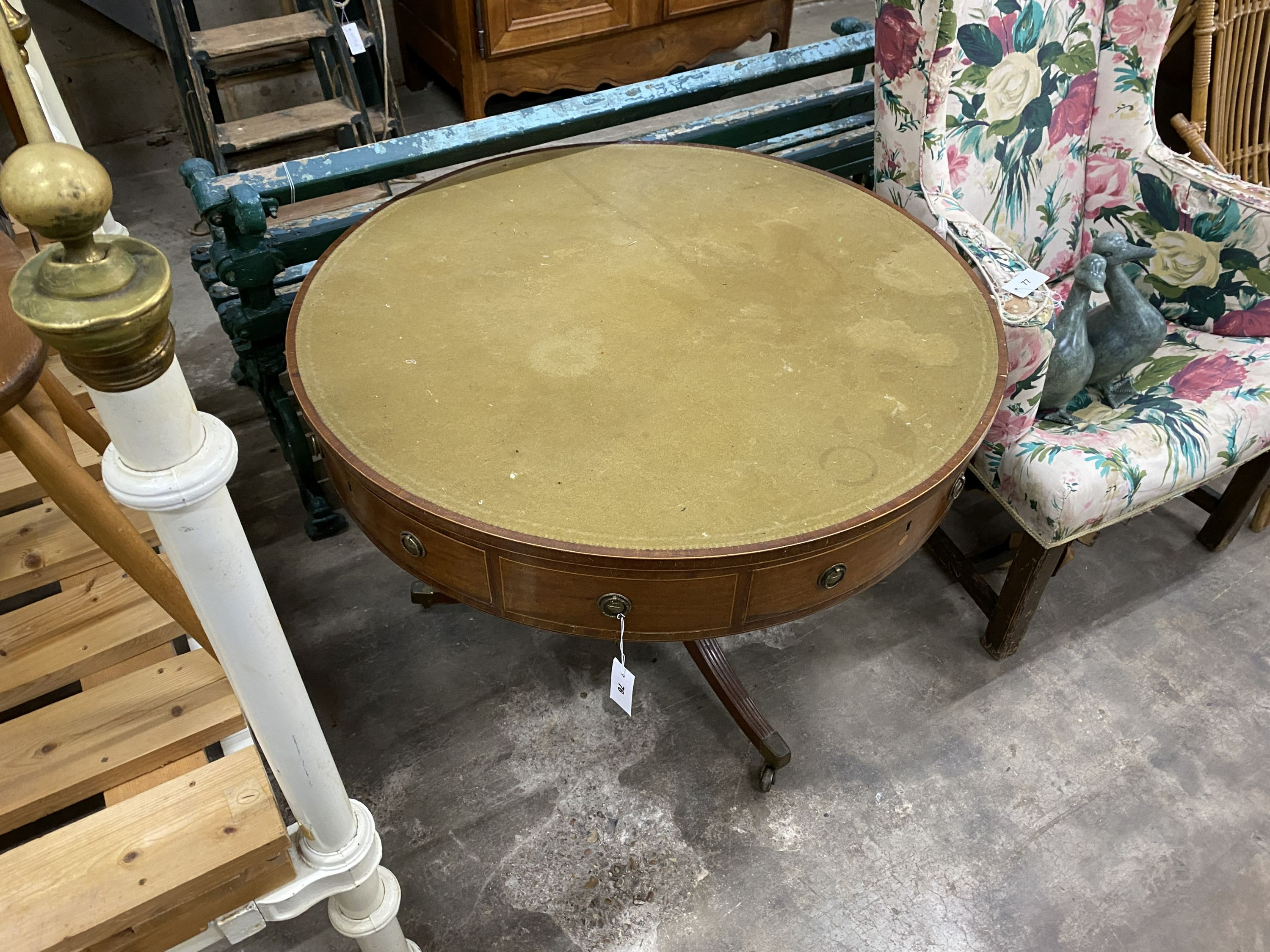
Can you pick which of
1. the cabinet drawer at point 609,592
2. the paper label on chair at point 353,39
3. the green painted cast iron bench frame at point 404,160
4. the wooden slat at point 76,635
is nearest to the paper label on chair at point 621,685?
the cabinet drawer at point 609,592

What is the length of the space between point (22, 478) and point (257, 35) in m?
1.89

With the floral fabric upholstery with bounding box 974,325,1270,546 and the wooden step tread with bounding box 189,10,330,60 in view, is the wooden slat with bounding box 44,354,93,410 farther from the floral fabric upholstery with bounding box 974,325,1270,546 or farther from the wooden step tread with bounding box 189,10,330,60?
the floral fabric upholstery with bounding box 974,325,1270,546

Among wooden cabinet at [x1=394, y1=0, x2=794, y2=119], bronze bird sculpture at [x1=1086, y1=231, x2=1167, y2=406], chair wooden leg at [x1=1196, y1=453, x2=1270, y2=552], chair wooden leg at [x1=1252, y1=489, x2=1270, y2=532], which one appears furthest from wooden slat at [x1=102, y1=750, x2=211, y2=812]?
wooden cabinet at [x1=394, y1=0, x2=794, y2=119]

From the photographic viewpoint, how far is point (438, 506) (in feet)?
3.34

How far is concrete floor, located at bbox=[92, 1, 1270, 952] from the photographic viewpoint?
1429 millimetres

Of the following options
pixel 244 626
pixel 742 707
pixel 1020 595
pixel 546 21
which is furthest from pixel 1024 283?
pixel 546 21

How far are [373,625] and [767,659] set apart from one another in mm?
852

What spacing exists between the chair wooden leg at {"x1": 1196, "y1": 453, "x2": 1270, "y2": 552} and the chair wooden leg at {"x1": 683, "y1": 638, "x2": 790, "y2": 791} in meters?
1.20

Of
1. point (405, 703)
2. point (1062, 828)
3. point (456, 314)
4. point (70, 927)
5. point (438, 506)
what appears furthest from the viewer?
point (405, 703)

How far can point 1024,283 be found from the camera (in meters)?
1.44

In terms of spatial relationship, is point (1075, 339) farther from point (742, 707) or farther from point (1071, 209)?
point (742, 707)

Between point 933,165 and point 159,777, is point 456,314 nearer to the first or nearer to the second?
point 159,777

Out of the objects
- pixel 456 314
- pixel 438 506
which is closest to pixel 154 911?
pixel 438 506

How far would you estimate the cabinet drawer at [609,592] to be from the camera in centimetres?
102
